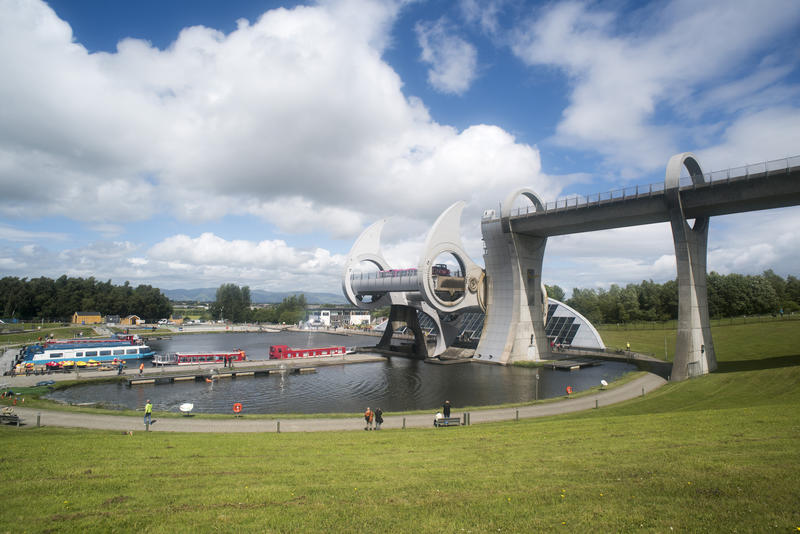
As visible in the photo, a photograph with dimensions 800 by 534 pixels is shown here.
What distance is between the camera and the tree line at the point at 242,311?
5684 inches

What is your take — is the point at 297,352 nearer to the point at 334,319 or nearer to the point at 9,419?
the point at 9,419

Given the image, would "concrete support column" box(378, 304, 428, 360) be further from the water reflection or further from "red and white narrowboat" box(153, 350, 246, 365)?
"red and white narrowboat" box(153, 350, 246, 365)

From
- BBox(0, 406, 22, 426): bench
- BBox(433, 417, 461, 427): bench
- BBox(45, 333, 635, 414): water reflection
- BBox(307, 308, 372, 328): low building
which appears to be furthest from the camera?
BBox(307, 308, 372, 328): low building

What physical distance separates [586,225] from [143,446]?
44.5 metres

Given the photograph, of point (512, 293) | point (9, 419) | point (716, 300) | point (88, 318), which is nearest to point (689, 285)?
point (512, 293)

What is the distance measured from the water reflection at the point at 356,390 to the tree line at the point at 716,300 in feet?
165

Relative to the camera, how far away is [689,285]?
1373 inches

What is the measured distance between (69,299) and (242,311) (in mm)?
47570

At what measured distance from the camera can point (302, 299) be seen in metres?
157

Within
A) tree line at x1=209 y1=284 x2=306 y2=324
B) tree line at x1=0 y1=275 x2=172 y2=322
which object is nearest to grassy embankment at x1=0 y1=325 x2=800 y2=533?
tree line at x1=0 y1=275 x2=172 y2=322

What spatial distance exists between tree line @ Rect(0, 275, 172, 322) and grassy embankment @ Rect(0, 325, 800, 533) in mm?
115215

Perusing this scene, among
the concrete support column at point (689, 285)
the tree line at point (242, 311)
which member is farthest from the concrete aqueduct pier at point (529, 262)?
the tree line at point (242, 311)

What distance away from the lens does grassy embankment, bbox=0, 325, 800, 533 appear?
7.43 meters

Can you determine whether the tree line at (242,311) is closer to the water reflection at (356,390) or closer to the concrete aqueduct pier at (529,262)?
the concrete aqueduct pier at (529,262)
